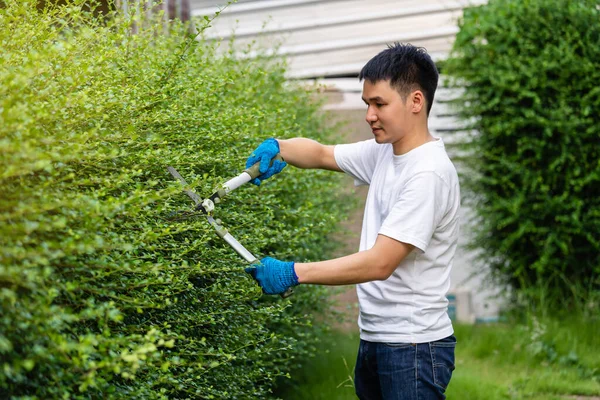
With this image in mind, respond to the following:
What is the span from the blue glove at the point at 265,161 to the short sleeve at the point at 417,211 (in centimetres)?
53

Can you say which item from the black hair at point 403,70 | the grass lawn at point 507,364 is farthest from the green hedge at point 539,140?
the black hair at point 403,70

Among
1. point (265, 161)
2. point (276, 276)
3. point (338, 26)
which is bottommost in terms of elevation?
point (276, 276)

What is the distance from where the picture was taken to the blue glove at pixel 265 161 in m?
3.03

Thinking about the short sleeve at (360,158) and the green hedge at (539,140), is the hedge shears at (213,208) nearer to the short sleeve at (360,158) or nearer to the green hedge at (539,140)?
the short sleeve at (360,158)

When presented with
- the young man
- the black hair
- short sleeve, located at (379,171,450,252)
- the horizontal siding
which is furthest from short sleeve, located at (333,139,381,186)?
the horizontal siding

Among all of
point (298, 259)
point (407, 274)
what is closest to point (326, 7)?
point (298, 259)

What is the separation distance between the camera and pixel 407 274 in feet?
9.27

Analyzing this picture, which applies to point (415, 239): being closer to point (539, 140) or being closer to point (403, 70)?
point (403, 70)

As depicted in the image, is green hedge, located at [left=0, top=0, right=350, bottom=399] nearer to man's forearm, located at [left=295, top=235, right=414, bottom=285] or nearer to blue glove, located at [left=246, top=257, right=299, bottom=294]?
blue glove, located at [left=246, top=257, right=299, bottom=294]

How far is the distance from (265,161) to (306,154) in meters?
0.32

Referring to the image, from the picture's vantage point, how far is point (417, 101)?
2898 mm

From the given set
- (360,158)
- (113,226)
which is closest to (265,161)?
(360,158)

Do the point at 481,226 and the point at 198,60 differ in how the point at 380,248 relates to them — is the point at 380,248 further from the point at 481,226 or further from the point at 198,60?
the point at 481,226

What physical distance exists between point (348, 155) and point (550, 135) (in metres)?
3.20
